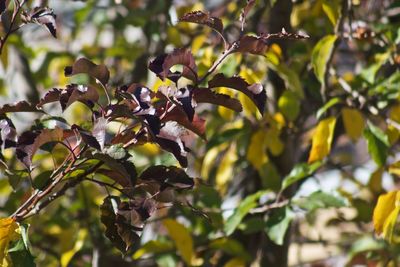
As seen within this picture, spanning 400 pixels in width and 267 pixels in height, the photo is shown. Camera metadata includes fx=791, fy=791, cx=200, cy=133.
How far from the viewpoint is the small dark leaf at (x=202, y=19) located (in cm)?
112

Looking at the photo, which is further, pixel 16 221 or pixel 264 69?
pixel 264 69

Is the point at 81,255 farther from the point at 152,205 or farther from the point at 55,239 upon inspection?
the point at 152,205

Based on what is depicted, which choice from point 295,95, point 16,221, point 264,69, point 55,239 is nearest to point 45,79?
point 55,239

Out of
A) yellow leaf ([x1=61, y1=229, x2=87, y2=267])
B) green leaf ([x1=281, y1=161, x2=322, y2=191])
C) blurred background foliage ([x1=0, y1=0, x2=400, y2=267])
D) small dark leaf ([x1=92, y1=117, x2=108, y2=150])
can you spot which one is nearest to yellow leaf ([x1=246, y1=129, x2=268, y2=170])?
blurred background foliage ([x1=0, y1=0, x2=400, y2=267])

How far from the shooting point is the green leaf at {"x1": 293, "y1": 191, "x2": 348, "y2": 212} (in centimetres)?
178

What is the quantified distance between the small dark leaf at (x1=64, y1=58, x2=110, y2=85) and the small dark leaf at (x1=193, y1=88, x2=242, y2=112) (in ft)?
0.44

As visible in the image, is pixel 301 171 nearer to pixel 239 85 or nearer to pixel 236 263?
pixel 236 263

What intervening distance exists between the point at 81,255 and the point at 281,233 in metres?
0.68

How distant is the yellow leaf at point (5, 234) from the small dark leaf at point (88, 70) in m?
0.25

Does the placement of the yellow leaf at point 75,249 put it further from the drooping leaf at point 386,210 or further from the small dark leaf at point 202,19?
the small dark leaf at point 202,19

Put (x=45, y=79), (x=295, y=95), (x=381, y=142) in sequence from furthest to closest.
→ (x=45, y=79), (x=295, y=95), (x=381, y=142)

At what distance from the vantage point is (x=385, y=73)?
7.04 feet

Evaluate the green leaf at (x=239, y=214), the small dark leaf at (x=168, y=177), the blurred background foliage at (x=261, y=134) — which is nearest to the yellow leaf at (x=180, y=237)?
the blurred background foliage at (x=261, y=134)

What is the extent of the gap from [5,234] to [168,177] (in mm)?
257
